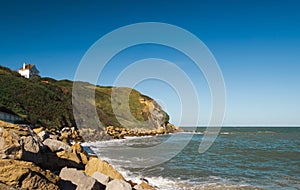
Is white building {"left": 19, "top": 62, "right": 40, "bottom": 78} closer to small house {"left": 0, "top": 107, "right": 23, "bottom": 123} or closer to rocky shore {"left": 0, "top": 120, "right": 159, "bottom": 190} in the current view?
small house {"left": 0, "top": 107, "right": 23, "bottom": 123}

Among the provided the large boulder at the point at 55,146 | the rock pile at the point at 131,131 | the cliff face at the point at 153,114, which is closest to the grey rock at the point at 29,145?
the large boulder at the point at 55,146

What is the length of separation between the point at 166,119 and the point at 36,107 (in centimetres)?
6746

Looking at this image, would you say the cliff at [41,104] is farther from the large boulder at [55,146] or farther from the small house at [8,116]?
the large boulder at [55,146]

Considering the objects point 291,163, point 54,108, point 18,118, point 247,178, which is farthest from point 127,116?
point 247,178

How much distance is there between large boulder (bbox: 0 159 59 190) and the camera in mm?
7312

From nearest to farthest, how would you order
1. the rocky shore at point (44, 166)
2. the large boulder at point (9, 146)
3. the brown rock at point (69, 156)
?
the rocky shore at point (44, 166), the large boulder at point (9, 146), the brown rock at point (69, 156)

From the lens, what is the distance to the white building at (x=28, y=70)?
261 feet

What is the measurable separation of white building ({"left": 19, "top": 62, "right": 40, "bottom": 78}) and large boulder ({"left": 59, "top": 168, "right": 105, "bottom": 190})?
76.4m

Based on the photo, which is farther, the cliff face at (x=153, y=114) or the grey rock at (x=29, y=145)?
the cliff face at (x=153, y=114)

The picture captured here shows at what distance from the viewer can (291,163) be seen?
24578 mm

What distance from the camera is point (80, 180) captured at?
32.5 feet

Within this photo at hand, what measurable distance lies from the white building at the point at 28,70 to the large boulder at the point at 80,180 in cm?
7639

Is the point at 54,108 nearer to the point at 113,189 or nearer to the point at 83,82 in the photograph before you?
the point at 113,189

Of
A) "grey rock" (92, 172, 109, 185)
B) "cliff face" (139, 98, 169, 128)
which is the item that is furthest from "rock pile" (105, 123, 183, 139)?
"grey rock" (92, 172, 109, 185)
